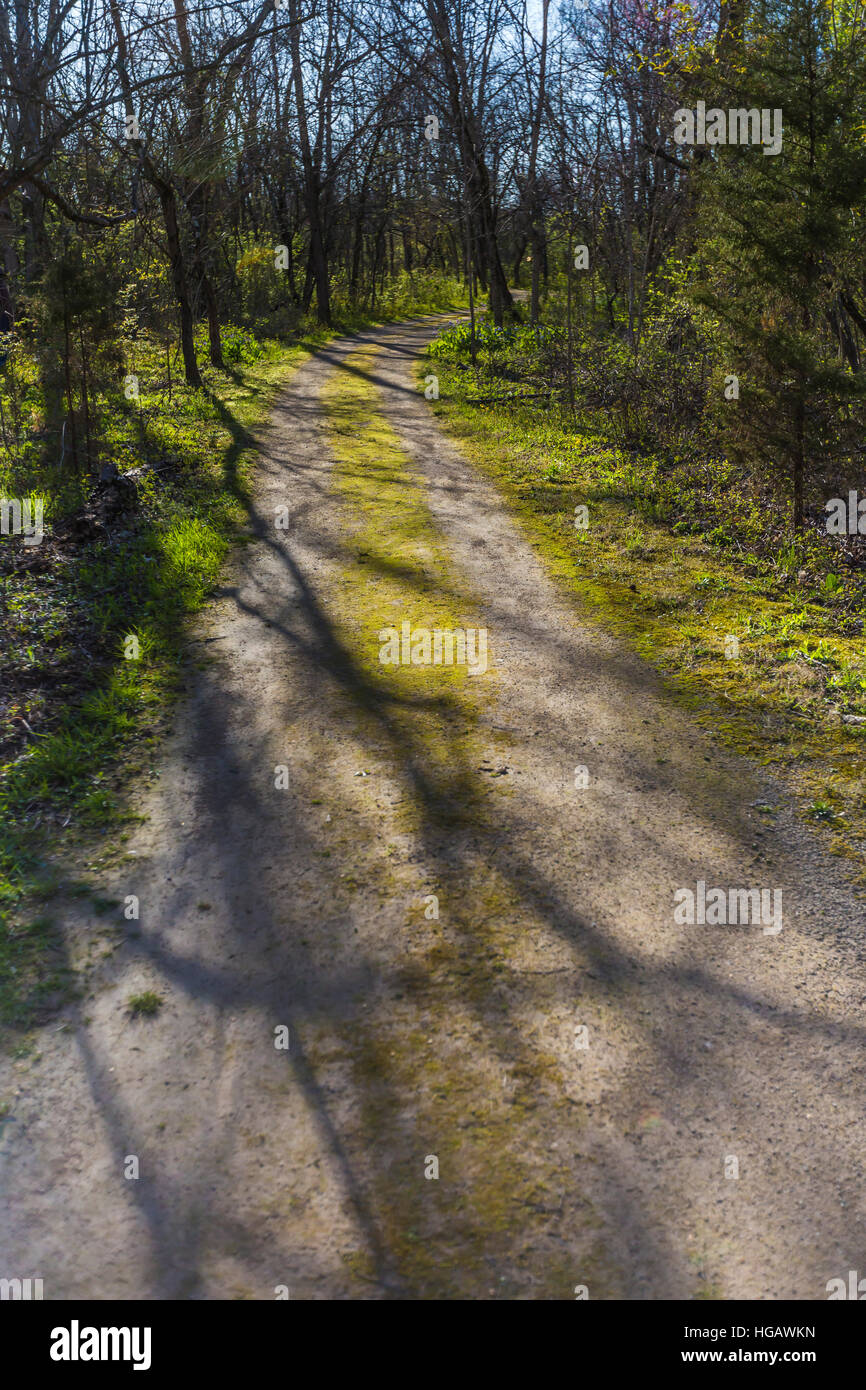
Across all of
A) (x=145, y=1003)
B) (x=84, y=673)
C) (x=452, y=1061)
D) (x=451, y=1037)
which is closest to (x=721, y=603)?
(x=84, y=673)

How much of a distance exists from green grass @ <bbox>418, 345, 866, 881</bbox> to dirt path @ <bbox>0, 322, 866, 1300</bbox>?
0.40m

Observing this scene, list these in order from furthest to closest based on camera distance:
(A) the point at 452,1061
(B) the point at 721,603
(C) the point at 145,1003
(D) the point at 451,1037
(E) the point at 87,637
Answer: (B) the point at 721,603 → (E) the point at 87,637 → (C) the point at 145,1003 → (D) the point at 451,1037 → (A) the point at 452,1061

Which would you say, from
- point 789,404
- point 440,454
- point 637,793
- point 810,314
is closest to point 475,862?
point 637,793

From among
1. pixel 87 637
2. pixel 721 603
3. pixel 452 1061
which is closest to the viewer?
pixel 452 1061

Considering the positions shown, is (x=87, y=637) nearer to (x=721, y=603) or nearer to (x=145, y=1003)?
(x=145, y=1003)

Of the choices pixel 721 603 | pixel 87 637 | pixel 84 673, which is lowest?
pixel 84 673

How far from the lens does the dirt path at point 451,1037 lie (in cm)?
273

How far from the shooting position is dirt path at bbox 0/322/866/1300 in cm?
273

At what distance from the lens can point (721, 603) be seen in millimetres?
7477

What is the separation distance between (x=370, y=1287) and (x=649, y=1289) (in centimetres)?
79

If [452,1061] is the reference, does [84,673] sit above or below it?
above

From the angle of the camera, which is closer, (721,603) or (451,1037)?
(451,1037)

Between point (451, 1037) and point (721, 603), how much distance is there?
5.07 m

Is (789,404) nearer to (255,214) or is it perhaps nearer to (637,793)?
(637,793)
